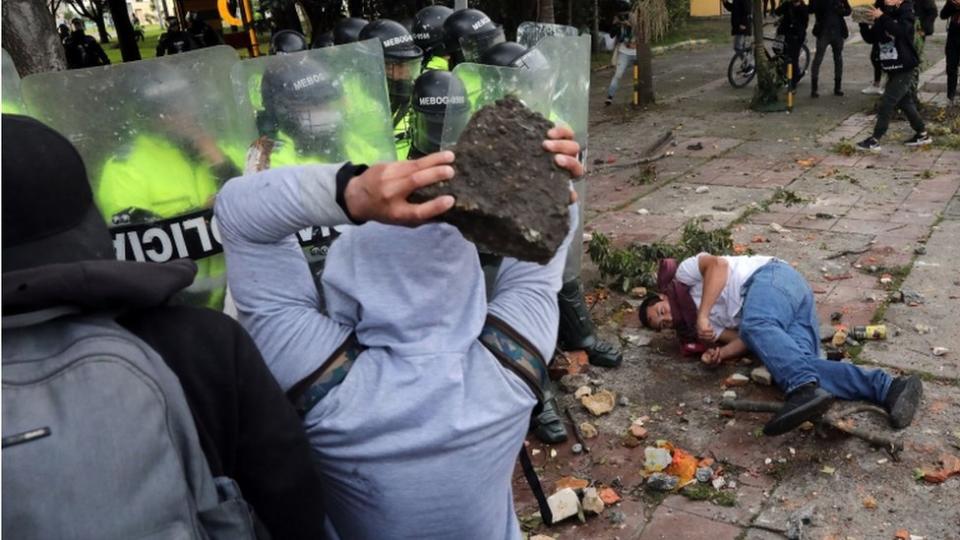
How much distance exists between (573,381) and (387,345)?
3101 mm

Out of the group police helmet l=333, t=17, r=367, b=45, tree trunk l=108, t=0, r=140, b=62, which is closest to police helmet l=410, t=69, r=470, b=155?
police helmet l=333, t=17, r=367, b=45

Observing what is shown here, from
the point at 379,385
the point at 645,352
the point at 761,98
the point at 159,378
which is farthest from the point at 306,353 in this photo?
the point at 761,98

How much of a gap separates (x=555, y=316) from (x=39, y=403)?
91 centimetres

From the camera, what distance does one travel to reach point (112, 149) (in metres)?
2.44

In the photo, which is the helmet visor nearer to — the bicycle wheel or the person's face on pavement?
the person's face on pavement

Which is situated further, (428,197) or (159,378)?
(428,197)

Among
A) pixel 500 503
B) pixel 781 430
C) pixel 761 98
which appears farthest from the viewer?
pixel 761 98

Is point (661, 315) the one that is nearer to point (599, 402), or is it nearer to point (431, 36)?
point (599, 402)

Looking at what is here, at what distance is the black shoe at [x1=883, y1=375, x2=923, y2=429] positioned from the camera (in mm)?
3631

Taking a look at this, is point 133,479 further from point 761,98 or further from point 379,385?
point 761,98

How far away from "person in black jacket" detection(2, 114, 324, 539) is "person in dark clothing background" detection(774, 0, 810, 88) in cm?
1084

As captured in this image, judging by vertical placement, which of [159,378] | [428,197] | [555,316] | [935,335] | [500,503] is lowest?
[935,335]

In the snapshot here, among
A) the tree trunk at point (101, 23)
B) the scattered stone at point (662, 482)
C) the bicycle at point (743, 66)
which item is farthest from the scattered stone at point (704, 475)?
the tree trunk at point (101, 23)

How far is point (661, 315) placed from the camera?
471 centimetres
